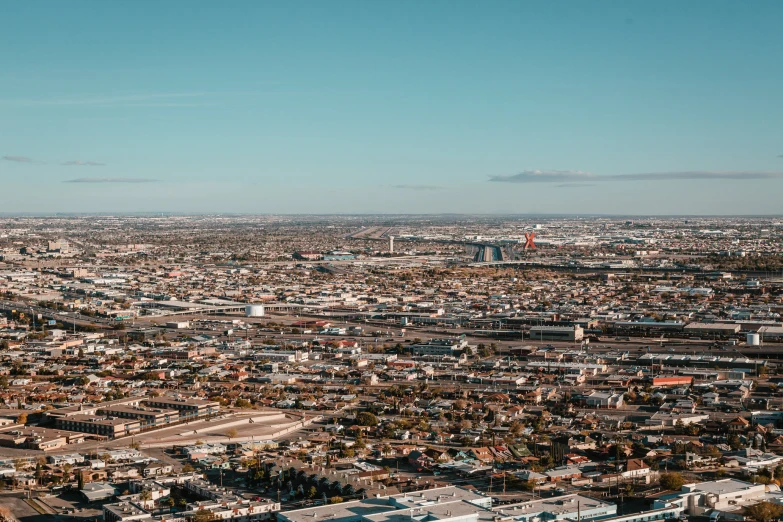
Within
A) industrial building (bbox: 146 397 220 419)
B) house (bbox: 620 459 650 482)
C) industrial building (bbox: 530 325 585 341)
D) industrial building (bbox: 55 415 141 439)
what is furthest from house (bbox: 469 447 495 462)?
industrial building (bbox: 530 325 585 341)

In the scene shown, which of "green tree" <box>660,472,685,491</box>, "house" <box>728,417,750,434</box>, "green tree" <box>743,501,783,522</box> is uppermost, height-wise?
"green tree" <box>743,501,783,522</box>

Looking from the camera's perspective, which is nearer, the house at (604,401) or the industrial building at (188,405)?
the industrial building at (188,405)

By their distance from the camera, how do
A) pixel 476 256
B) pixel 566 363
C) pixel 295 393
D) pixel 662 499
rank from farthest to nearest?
pixel 476 256 → pixel 566 363 → pixel 295 393 → pixel 662 499

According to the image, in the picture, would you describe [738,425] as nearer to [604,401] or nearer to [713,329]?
[604,401]

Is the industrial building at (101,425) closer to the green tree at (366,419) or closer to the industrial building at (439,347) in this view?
the green tree at (366,419)

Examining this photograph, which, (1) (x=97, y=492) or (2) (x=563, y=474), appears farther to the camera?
(2) (x=563, y=474)

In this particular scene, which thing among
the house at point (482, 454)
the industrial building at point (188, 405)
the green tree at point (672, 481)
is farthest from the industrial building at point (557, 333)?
the green tree at point (672, 481)

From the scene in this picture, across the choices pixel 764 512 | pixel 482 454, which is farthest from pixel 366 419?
pixel 764 512

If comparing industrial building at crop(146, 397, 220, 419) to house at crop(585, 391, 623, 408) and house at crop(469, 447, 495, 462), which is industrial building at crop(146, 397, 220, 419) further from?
house at crop(585, 391, 623, 408)

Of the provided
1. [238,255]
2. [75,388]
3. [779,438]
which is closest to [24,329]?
[75,388]

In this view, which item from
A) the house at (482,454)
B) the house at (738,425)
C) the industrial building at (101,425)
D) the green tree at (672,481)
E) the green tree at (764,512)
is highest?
the green tree at (764,512)

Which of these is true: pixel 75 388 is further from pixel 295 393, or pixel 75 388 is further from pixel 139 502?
pixel 139 502
